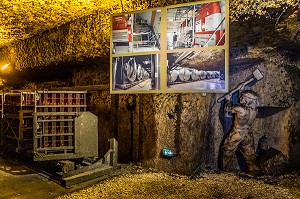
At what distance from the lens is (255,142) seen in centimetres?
716

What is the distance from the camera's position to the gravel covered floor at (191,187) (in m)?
5.25

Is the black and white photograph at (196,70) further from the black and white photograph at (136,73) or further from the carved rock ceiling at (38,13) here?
the carved rock ceiling at (38,13)

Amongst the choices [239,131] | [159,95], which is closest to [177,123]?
[159,95]

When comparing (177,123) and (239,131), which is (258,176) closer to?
(239,131)

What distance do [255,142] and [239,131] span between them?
0.79 meters

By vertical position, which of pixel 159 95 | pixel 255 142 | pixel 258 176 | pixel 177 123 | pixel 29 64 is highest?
pixel 29 64

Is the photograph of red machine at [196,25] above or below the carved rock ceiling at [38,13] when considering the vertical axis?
below

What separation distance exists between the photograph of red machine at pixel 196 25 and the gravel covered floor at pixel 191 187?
2.99 meters

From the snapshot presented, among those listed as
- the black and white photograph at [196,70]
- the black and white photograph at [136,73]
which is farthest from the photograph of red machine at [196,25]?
the black and white photograph at [136,73]

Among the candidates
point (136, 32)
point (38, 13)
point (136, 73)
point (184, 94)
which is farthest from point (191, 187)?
point (38, 13)

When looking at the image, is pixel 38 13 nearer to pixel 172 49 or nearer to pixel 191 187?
pixel 172 49

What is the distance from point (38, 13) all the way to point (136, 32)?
2.93 metres

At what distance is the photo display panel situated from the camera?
528 cm

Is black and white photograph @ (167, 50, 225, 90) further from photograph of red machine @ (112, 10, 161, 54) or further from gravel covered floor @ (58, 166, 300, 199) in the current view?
gravel covered floor @ (58, 166, 300, 199)
